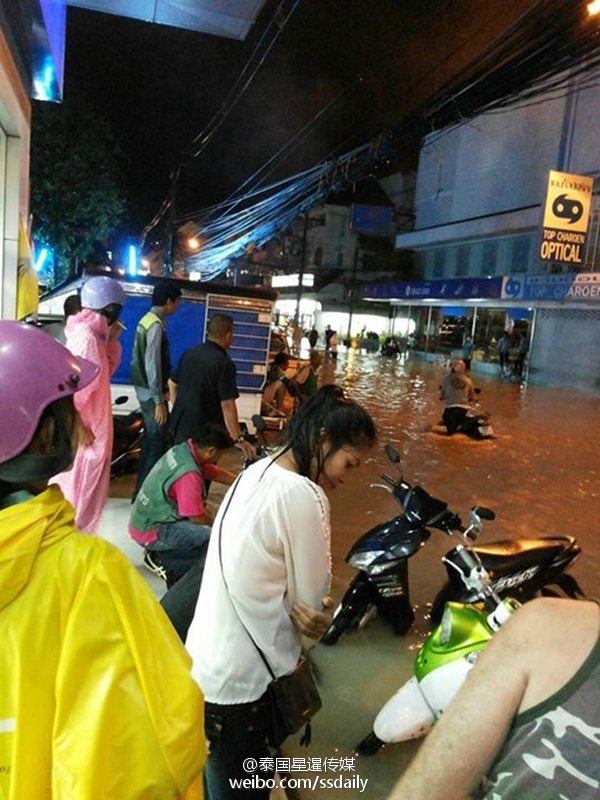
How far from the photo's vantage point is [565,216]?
1589 centimetres

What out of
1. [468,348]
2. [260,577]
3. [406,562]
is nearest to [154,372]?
[406,562]

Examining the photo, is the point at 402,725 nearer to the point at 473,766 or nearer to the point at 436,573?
the point at 473,766

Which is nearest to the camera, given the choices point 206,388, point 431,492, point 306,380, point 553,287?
point 206,388

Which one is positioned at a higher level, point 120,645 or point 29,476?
point 29,476

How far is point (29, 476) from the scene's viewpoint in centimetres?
106

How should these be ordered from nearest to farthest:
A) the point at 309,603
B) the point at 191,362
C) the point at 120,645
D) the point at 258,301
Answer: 1. the point at 120,645
2. the point at 309,603
3. the point at 191,362
4. the point at 258,301

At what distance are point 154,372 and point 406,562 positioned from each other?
2.59m

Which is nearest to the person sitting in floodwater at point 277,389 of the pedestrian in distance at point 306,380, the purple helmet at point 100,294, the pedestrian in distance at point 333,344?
the pedestrian in distance at point 306,380

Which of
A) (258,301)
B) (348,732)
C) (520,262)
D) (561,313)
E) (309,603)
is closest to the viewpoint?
(309,603)

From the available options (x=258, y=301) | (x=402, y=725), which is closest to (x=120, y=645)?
(x=402, y=725)

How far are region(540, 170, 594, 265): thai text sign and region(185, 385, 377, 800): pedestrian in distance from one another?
53.8ft

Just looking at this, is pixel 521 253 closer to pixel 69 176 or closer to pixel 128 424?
pixel 69 176

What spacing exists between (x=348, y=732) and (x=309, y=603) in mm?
1547

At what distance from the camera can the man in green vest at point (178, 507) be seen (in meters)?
3.08
